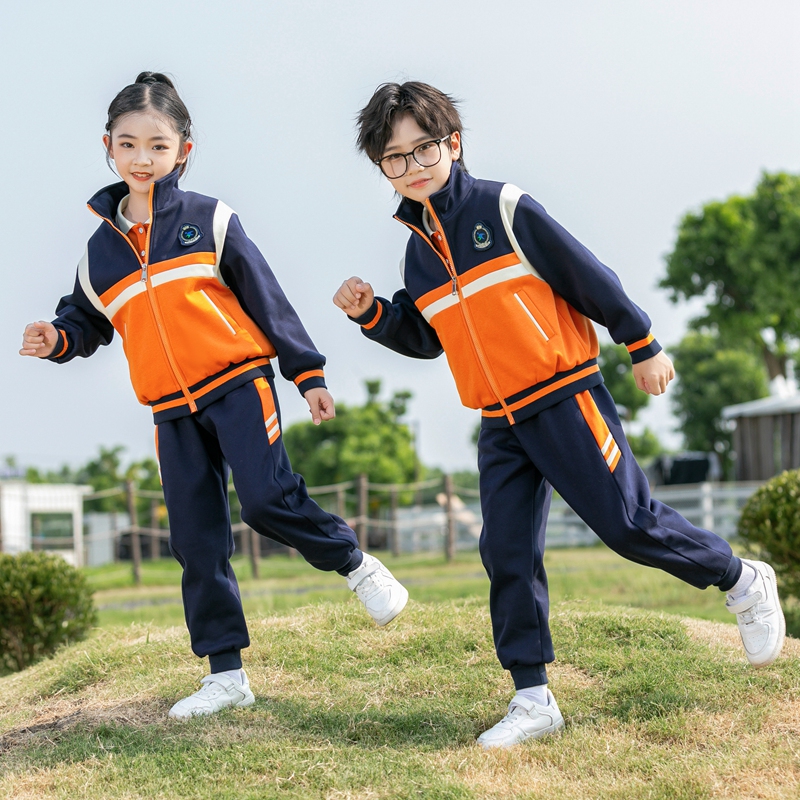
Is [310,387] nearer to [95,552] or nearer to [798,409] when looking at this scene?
[798,409]

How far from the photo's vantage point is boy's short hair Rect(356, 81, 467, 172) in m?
2.97

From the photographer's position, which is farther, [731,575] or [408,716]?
[408,716]

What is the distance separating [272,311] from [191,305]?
27 cm

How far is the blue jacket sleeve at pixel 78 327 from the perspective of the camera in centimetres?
331

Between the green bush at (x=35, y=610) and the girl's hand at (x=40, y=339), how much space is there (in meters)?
2.84

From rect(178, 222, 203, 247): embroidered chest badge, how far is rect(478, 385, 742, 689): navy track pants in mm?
1162

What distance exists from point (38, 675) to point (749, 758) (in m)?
3.10

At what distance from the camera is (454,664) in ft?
11.8

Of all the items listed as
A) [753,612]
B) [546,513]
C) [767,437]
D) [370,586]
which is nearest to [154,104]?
[370,586]

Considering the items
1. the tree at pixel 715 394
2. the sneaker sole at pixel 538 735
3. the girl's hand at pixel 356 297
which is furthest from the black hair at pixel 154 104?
the tree at pixel 715 394

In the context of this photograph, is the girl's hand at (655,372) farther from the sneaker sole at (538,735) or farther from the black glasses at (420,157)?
the sneaker sole at (538,735)

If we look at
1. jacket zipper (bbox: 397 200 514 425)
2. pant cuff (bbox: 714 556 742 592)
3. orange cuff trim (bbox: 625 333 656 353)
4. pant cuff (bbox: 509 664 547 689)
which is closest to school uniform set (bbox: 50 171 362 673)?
jacket zipper (bbox: 397 200 514 425)

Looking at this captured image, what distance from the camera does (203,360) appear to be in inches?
118

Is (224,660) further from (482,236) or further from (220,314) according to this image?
(482,236)
